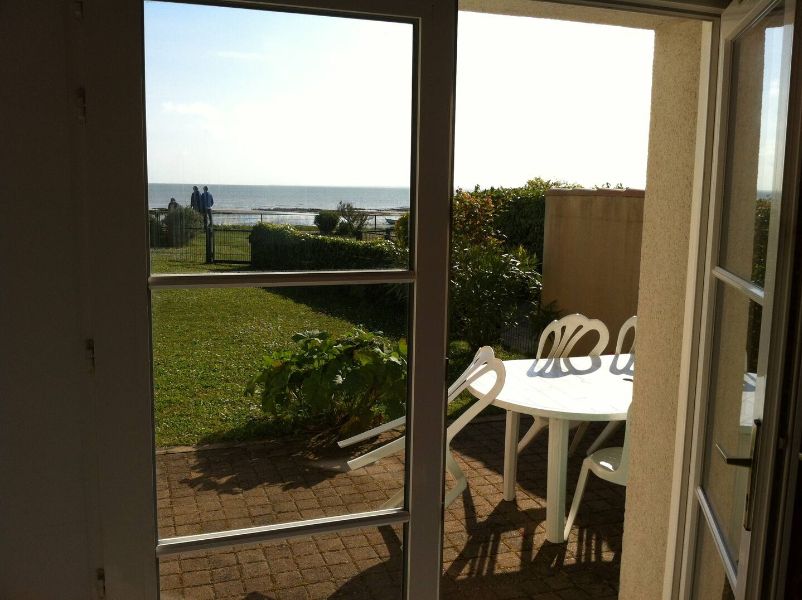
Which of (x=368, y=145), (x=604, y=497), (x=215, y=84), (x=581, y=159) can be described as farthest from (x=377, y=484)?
(x=581, y=159)

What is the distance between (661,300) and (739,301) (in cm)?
65

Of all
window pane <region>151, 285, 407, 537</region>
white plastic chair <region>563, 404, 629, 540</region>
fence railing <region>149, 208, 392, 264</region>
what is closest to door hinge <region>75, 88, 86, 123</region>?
fence railing <region>149, 208, 392, 264</region>

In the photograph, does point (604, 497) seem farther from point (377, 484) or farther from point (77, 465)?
point (77, 465)

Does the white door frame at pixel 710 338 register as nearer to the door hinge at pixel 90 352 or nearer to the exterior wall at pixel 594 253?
the door hinge at pixel 90 352

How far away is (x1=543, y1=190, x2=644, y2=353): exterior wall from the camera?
7.36 metres

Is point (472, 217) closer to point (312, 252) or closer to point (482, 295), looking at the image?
point (482, 295)

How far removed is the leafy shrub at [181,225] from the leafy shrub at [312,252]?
0.43 feet

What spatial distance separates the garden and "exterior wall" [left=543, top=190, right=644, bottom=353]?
5633 millimetres

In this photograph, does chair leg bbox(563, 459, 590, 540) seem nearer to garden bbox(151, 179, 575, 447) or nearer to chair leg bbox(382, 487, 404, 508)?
chair leg bbox(382, 487, 404, 508)

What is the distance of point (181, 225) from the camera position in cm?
177

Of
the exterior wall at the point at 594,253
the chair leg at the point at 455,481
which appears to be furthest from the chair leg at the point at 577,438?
the exterior wall at the point at 594,253

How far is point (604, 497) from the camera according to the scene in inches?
178

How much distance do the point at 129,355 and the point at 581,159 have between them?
905cm

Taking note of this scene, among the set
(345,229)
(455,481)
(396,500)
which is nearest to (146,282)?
(345,229)
